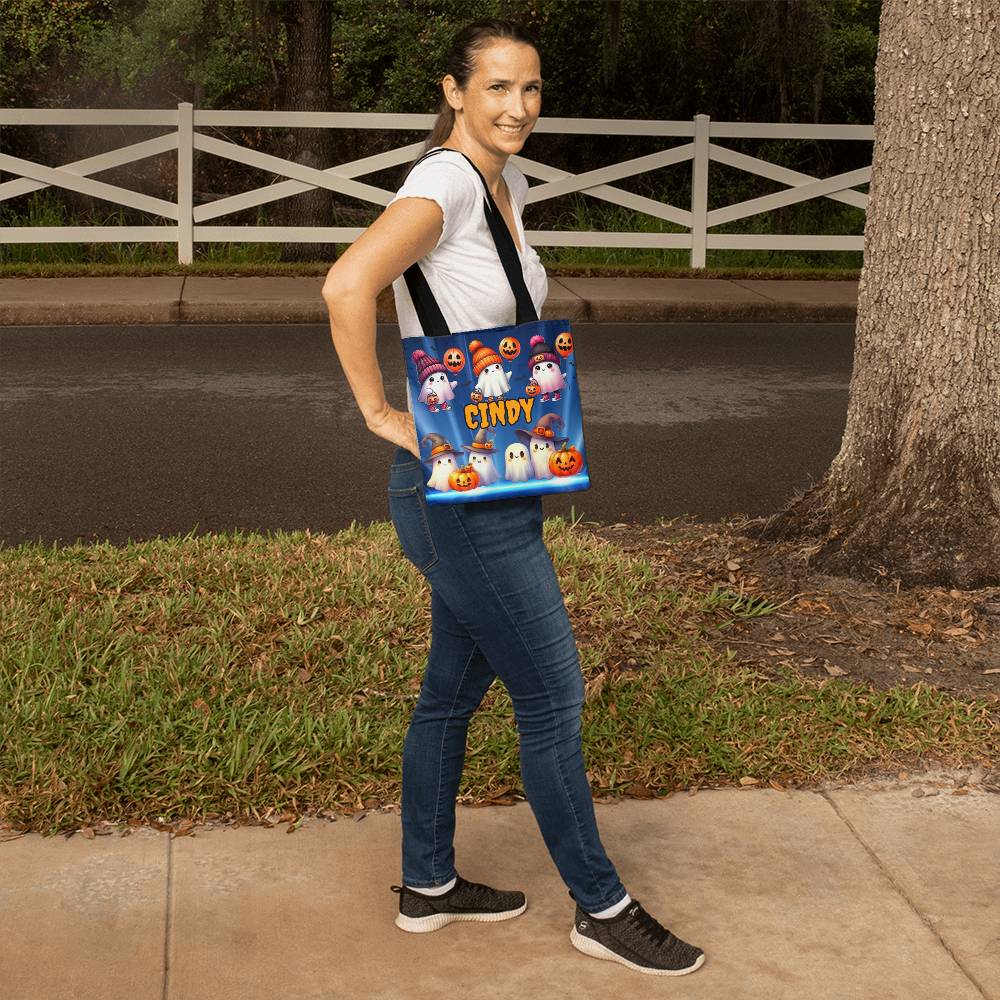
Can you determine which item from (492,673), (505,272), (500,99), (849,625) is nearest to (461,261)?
(505,272)

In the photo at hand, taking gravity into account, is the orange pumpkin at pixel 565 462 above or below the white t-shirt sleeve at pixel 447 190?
below

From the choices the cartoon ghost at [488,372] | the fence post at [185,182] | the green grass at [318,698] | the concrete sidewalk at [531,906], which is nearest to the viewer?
the cartoon ghost at [488,372]

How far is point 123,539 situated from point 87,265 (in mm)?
7617

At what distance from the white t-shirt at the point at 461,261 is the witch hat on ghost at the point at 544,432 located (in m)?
0.19

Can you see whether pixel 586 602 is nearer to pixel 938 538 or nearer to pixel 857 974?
pixel 938 538

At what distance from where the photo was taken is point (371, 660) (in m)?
4.82

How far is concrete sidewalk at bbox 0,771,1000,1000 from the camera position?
10.5 feet

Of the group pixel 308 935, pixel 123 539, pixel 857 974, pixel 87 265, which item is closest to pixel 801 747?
pixel 857 974

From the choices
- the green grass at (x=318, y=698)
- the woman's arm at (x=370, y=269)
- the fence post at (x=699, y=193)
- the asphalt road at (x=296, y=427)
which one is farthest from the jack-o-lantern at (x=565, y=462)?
the fence post at (x=699, y=193)

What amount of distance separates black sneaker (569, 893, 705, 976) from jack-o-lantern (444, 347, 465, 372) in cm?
114

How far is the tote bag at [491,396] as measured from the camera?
9.55ft

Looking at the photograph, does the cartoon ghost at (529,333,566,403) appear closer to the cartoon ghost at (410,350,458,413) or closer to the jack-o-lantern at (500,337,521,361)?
the jack-o-lantern at (500,337,521,361)

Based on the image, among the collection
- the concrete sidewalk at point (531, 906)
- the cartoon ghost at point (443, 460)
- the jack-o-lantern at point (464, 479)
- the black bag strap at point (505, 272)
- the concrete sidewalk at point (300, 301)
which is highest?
the black bag strap at point (505, 272)

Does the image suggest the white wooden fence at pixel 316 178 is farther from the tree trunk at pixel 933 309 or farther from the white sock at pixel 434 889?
the white sock at pixel 434 889
